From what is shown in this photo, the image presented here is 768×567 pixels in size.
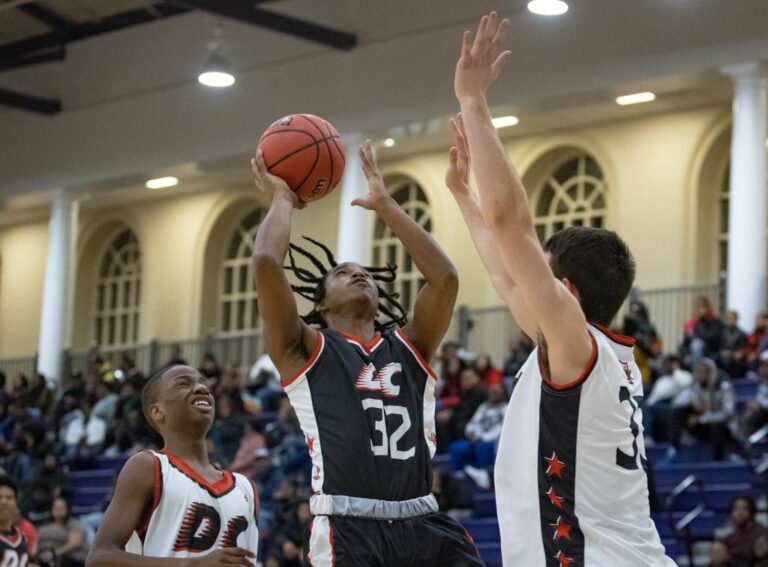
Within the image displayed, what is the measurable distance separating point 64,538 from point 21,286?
48.2ft

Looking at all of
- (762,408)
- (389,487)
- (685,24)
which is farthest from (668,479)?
(389,487)

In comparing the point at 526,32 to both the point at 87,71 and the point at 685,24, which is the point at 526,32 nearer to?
the point at 685,24

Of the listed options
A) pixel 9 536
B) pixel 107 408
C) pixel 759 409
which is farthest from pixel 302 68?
pixel 9 536

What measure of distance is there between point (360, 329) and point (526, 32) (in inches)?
545

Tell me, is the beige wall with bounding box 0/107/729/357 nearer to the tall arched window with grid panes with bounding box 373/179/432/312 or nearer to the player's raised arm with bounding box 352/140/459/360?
the tall arched window with grid panes with bounding box 373/179/432/312

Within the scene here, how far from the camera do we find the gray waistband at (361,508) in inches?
207

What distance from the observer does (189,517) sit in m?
5.64

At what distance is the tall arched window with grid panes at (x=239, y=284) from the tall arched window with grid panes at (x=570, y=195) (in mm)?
5465

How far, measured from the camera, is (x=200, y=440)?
5934mm

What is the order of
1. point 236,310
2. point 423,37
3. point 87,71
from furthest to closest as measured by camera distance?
point 236,310 → point 87,71 → point 423,37

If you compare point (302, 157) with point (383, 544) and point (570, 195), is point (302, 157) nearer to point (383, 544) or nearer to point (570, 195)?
point (383, 544)

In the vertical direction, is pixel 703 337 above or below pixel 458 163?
above

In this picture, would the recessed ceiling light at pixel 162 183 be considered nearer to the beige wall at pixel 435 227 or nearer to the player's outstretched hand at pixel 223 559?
the beige wall at pixel 435 227

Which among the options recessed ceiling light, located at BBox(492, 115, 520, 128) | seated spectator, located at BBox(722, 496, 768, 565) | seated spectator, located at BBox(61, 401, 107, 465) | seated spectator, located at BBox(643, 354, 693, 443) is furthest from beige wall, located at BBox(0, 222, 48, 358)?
seated spectator, located at BBox(722, 496, 768, 565)
